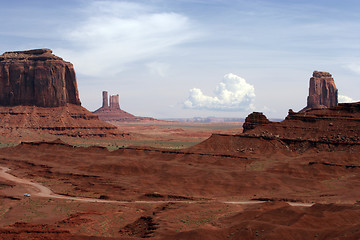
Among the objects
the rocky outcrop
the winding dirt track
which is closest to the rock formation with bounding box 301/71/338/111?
the rocky outcrop

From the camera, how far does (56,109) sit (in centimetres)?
14512

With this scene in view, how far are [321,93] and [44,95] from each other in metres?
116

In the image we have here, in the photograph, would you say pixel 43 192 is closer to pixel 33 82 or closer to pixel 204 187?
pixel 204 187

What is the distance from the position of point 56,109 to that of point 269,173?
105 meters

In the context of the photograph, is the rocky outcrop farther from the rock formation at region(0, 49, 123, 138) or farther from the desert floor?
the rock formation at region(0, 49, 123, 138)

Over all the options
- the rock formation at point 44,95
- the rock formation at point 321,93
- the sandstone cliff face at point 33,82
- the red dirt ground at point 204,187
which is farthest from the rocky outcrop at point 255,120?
the rock formation at point 321,93

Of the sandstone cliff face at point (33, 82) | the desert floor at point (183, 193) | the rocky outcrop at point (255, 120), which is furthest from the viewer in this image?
the sandstone cliff face at point (33, 82)

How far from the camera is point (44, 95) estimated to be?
144 m

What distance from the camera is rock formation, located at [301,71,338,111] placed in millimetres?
172875

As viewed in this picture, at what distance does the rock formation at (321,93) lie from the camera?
567 ft

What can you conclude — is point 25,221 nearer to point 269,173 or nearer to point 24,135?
point 269,173

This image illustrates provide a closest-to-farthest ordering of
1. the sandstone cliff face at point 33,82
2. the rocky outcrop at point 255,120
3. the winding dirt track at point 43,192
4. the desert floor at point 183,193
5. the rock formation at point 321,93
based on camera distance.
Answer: the desert floor at point 183,193 < the winding dirt track at point 43,192 < the rocky outcrop at point 255,120 < the sandstone cliff face at point 33,82 < the rock formation at point 321,93

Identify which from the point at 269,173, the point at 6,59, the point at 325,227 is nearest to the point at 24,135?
the point at 6,59

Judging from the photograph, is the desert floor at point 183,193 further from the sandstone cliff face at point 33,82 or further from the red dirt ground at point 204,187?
the sandstone cliff face at point 33,82
